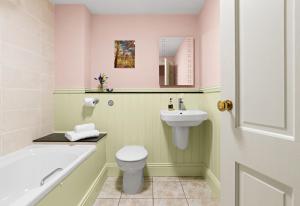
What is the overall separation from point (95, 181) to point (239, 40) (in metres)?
1.83

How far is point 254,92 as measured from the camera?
77 centimetres

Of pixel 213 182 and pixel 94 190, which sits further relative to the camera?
pixel 213 182

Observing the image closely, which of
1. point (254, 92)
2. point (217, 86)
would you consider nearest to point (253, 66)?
point (254, 92)

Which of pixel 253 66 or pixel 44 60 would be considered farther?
pixel 44 60

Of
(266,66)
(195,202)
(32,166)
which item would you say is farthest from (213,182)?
(32,166)

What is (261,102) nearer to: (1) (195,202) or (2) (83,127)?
(1) (195,202)

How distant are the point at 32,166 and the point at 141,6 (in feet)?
7.24

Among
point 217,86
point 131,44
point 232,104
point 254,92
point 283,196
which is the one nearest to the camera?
point 283,196

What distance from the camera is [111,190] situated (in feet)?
6.73

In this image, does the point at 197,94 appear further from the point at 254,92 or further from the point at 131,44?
the point at 254,92

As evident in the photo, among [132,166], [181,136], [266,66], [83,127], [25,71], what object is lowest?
[132,166]

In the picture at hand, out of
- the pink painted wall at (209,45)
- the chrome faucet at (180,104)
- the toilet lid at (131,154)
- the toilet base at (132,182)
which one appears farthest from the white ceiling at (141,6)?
the toilet base at (132,182)

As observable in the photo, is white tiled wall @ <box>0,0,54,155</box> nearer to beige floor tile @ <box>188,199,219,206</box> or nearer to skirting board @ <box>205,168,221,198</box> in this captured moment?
beige floor tile @ <box>188,199,219,206</box>

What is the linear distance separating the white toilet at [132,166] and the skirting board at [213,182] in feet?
2.57
